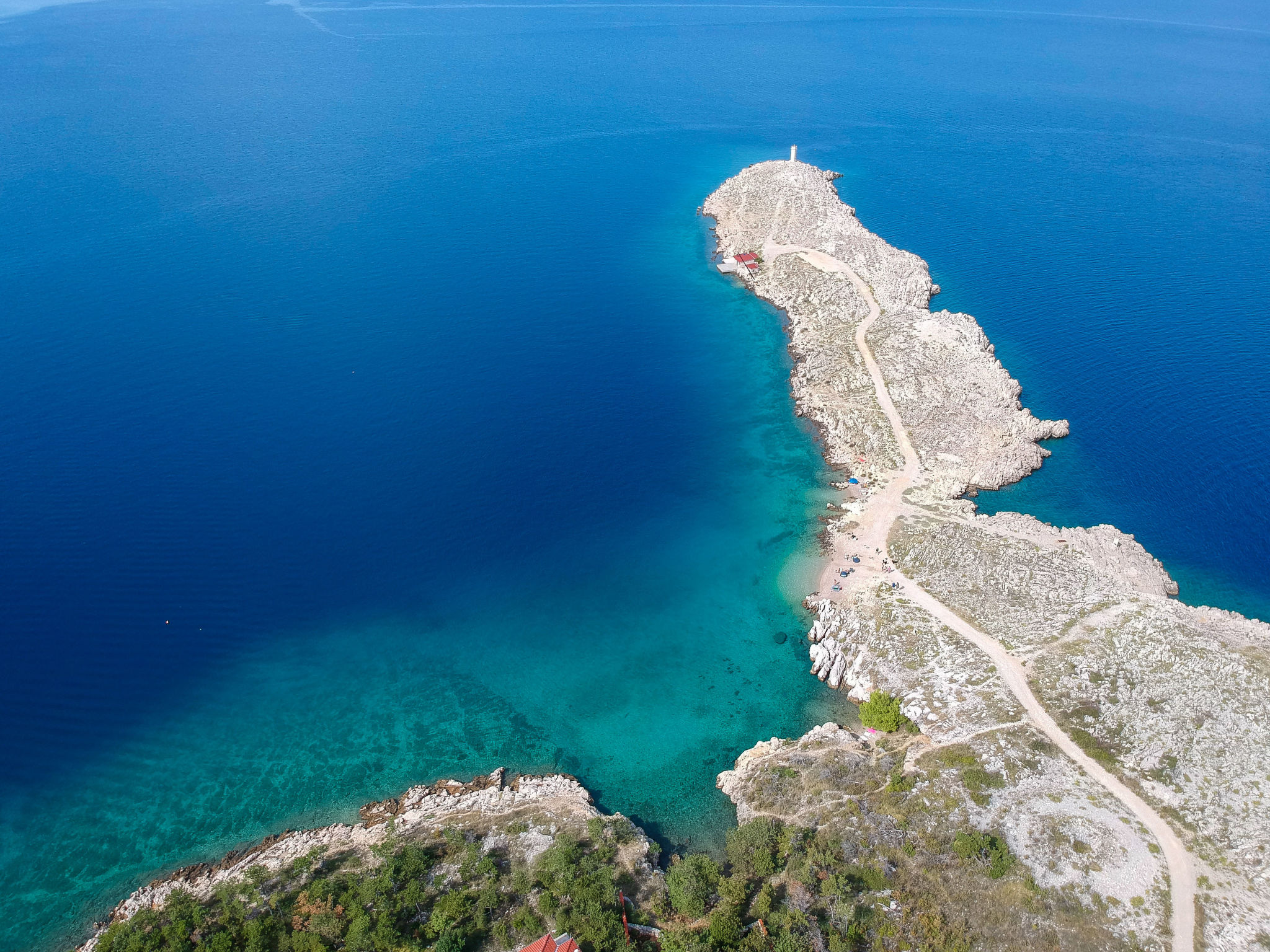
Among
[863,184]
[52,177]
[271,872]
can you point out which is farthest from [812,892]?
[52,177]

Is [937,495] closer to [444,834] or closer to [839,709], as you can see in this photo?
[839,709]

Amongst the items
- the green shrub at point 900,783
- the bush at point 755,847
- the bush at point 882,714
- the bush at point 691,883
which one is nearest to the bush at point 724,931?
the bush at point 691,883

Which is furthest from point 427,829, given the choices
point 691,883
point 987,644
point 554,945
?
point 987,644

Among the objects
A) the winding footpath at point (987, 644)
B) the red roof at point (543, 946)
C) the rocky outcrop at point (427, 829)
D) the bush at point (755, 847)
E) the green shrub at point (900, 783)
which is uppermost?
the winding footpath at point (987, 644)

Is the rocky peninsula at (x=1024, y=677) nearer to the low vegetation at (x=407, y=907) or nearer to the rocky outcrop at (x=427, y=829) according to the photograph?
the rocky outcrop at (x=427, y=829)

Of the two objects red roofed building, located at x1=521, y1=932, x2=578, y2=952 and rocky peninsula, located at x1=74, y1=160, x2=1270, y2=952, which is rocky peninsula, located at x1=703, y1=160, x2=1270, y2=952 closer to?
rocky peninsula, located at x1=74, y1=160, x2=1270, y2=952

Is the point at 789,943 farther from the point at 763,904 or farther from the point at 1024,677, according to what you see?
the point at 1024,677
